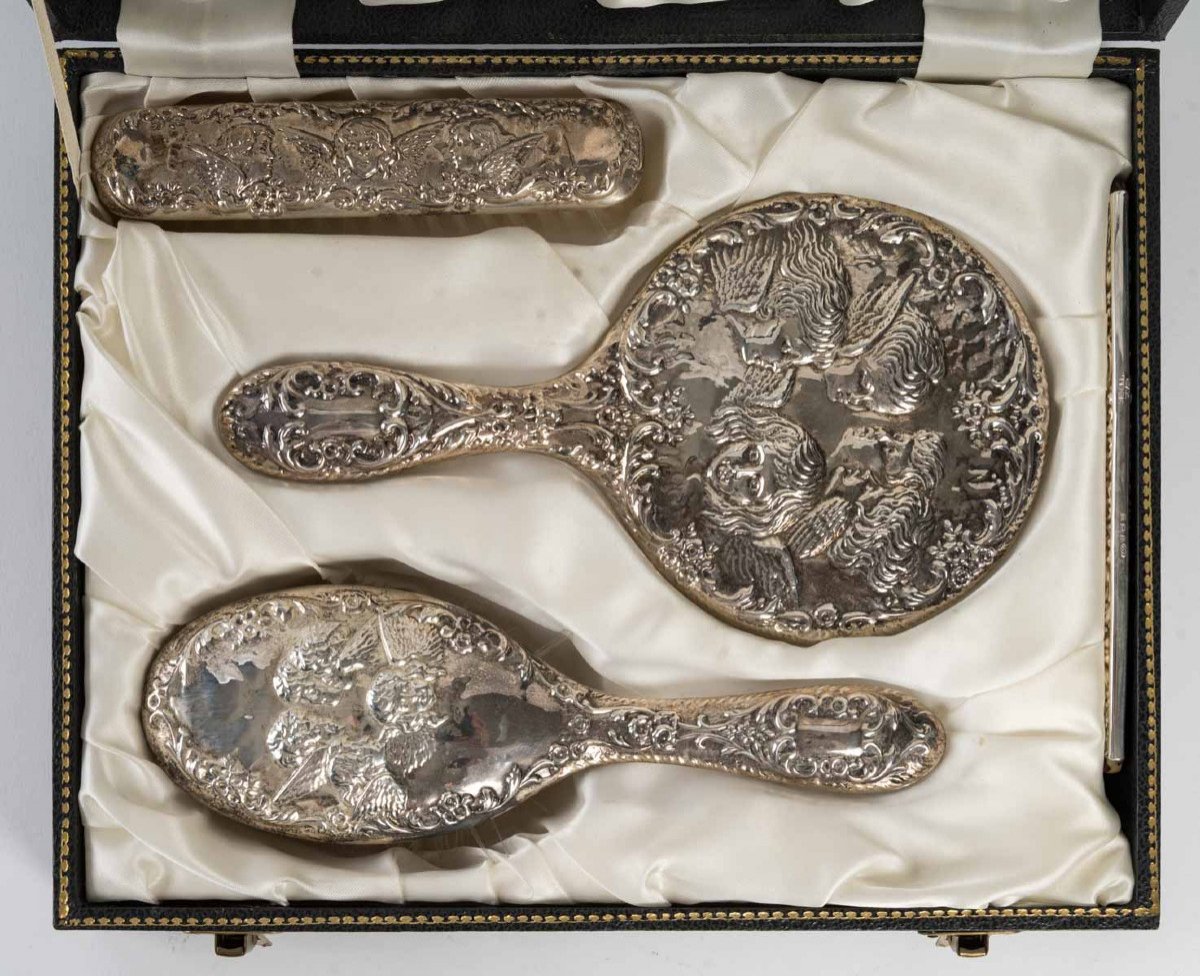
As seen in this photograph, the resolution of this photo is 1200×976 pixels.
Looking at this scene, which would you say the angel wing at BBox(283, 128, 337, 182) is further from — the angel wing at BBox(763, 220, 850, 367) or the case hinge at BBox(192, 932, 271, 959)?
the case hinge at BBox(192, 932, 271, 959)

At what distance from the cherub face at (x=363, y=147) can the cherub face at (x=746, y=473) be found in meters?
0.64

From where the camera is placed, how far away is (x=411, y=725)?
1.61 metres

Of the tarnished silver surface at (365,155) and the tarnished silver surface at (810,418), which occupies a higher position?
the tarnished silver surface at (365,155)

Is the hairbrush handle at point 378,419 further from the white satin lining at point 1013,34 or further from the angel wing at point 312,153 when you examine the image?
the white satin lining at point 1013,34

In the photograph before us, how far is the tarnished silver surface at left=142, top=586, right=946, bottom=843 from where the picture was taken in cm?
159

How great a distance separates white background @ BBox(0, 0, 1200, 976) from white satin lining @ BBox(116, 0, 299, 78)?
30 centimetres

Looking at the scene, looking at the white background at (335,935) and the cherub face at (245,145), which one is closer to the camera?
the cherub face at (245,145)

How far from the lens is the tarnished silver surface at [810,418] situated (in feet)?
5.34

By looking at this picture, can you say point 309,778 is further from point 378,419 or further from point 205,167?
point 205,167

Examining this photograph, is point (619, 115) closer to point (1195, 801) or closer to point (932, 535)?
point (932, 535)

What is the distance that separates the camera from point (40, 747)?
1.78 metres

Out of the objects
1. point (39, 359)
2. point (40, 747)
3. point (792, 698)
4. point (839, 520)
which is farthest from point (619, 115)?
point (40, 747)

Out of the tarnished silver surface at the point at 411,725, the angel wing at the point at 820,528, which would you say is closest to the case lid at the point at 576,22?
the angel wing at the point at 820,528

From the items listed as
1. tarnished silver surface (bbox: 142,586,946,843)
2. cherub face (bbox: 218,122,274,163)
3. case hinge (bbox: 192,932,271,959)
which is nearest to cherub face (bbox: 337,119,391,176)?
cherub face (bbox: 218,122,274,163)
